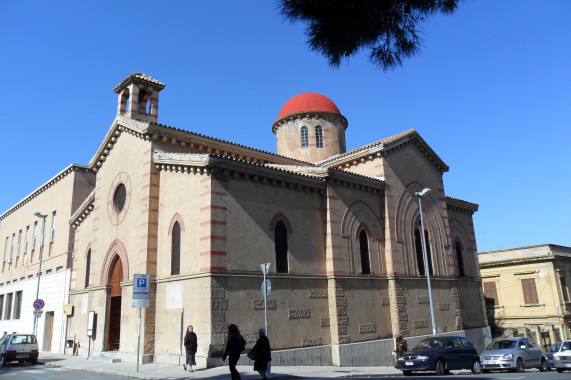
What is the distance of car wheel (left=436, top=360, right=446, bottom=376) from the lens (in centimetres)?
1459

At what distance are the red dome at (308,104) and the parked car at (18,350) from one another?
18742mm

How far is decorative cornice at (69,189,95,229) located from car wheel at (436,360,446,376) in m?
17.9

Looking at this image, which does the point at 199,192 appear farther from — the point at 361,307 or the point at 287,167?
the point at 361,307

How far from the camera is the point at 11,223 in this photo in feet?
118

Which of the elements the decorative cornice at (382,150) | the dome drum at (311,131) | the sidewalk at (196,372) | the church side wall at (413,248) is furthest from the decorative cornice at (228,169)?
the dome drum at (311,131)

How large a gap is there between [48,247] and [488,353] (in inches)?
1017

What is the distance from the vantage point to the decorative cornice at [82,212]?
77.2 ft

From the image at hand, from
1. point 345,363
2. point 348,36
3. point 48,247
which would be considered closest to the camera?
point 348,36

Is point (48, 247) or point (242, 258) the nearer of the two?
point (242, 258)

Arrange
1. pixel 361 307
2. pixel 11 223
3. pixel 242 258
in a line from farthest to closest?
pixel 11 223 < pixel 361 307 < pixel 242 258

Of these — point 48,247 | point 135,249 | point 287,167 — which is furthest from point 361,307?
point 48,247

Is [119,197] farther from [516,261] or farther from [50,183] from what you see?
[516,261]

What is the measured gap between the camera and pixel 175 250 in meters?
17.3

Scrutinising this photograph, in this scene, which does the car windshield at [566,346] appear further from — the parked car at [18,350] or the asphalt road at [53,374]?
the parked car at [18,350]
